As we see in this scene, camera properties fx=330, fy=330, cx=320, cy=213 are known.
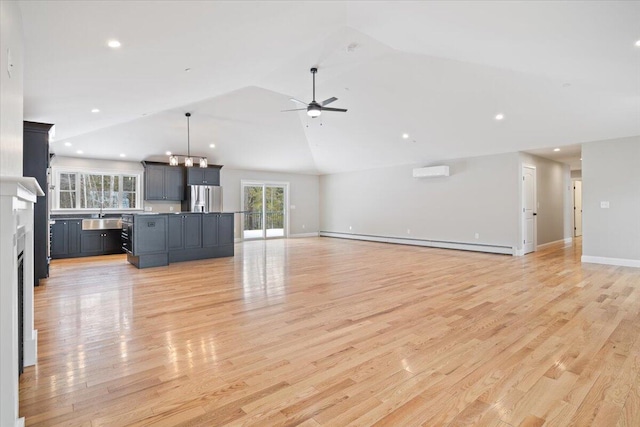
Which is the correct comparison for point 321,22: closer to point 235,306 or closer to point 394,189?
point 235,306

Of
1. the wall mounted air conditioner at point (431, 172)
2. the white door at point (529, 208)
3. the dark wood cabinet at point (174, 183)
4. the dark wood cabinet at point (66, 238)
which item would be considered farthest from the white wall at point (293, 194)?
the white door at point (529, 208)

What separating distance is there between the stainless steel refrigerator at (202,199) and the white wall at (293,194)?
3.26ft

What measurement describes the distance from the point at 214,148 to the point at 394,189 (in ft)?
17.8

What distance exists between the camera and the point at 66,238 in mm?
7375

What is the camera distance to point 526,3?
9.39ft

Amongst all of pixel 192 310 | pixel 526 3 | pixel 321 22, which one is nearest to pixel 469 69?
pixel 526 3

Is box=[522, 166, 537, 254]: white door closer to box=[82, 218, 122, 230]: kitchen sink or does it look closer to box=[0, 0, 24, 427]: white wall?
box=[0, 0, 24, 427]: white wall

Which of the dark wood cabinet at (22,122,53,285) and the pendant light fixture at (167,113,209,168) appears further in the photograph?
the pendant light fixture at (167,113,209,168)

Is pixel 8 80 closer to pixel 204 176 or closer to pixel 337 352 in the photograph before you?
pixel 337 352

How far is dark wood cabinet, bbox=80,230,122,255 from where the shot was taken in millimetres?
7617

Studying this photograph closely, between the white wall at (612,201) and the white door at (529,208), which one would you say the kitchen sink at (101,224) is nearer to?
the white door at (529,208)

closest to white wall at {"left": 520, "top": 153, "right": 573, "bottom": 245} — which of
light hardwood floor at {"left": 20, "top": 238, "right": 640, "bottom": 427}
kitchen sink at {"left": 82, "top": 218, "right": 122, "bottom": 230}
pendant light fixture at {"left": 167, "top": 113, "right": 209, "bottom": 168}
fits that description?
light hardwood floor at {"left": 20, "top": 238, "right": 640, "bottom": 427}

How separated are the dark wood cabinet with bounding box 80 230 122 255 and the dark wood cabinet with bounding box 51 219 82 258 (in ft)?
0.36

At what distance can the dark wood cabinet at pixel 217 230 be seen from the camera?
284 inches
